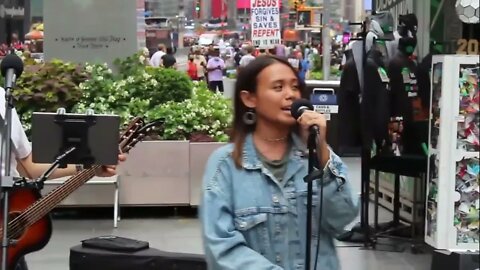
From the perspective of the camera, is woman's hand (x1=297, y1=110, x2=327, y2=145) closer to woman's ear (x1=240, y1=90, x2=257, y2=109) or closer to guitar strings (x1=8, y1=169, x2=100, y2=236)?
woman's ear (x1=240, y1=90, x2=257, y2=109)

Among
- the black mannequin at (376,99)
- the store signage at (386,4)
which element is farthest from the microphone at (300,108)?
the store signage at (386,4)

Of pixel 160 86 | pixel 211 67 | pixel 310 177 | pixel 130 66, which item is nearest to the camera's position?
pixel 310 177

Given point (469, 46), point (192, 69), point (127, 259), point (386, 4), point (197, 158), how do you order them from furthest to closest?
point (192, 69)
point (386, 4)
point (197, 158)
point (469, 46)
point (127, 259)

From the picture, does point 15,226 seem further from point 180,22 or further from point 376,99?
point 180,22

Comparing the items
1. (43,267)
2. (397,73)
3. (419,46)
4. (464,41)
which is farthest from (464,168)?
(43,267)

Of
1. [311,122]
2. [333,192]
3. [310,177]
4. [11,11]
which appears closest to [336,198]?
[333,192]

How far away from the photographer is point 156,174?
27.9ft

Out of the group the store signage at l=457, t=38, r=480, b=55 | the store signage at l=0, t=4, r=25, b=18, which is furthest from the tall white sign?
the store signage at l=0, t=4, r=25, b=18

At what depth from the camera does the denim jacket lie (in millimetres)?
2461

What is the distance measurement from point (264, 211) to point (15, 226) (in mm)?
1883

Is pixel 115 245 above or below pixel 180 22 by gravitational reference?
below

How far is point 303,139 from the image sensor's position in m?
2.58

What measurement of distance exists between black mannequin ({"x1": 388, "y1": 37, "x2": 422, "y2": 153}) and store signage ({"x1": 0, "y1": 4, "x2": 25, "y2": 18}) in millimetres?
19808

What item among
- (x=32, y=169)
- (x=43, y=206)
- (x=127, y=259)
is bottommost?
(x=127, y=259)
